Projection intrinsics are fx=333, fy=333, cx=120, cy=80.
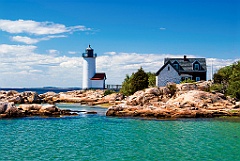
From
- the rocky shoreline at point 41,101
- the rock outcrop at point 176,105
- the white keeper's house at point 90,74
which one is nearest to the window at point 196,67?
the rocky shoreline at point 41,101

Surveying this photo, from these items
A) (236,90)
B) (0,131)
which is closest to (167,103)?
(236,90)

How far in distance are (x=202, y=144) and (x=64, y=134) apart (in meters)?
14.0

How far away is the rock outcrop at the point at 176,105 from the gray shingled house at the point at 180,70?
18.6 meters

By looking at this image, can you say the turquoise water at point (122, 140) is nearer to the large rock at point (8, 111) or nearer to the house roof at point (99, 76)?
the large rock at point (8, 111)

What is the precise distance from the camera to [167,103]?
5247 centimetres

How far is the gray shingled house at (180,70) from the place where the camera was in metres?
76.8

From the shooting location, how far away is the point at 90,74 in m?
109

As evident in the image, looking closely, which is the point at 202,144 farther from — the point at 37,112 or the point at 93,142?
the point at 37,112

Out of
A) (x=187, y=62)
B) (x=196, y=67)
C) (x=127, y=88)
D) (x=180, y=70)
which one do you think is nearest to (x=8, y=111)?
(x=127, y=88)

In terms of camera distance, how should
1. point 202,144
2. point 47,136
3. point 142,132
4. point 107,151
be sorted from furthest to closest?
point 142,132
point 47,136
point 202,144
point 107,151

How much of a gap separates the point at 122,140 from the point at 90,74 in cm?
7900

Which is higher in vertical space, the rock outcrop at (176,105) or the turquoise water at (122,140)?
the rock outcrop at (176,105)

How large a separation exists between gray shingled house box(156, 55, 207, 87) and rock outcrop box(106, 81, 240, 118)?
18.6m

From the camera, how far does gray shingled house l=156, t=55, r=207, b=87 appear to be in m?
76.8
